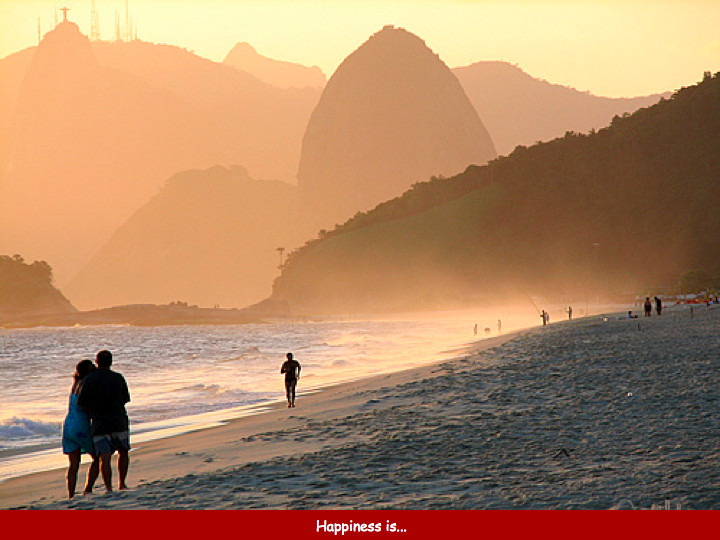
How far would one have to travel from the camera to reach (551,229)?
14162 cm

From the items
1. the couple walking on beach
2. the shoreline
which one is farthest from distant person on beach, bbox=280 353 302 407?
the couple walking on beach

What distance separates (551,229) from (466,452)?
13682 cm

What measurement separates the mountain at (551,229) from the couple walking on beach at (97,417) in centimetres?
7072

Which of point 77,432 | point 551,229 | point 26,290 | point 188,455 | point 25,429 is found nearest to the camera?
point 77,432

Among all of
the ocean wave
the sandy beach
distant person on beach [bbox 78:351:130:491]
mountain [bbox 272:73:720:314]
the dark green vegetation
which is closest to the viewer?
the sandy beach

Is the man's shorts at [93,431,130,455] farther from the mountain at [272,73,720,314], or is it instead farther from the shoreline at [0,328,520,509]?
the mountain at [272,73,720,314]

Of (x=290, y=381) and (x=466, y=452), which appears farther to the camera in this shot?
(x=290, y=381)

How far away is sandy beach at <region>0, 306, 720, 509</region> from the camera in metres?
7.11

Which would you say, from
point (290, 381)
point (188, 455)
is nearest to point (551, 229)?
point (290, 381)

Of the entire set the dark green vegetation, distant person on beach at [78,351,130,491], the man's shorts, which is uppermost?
the dark green vegetation

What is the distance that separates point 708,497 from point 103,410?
20.1 ft

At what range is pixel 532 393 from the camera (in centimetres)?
1484

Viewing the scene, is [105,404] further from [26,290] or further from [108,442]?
[26,290]

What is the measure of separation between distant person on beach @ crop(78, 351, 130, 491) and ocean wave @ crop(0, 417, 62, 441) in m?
10.0
